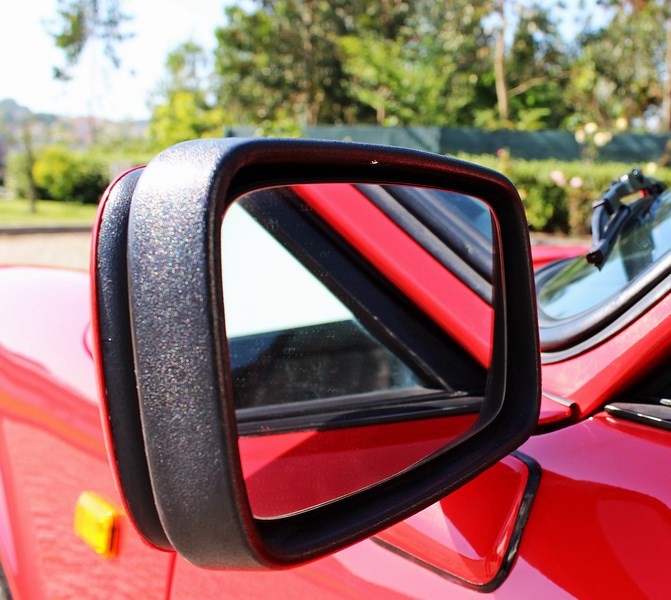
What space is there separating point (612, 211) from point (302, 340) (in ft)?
3.01

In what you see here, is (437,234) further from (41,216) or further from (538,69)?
(538,69)

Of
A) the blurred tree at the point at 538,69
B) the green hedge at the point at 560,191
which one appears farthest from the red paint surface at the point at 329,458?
the blurred tree at the point at 538,69

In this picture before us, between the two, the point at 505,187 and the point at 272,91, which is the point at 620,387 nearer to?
the point at 505,187

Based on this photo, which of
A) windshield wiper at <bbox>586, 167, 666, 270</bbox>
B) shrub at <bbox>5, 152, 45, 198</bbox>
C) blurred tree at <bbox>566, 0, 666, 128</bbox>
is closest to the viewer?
windshield wiper at <bbox>586, 167, 666, 270</bbox>

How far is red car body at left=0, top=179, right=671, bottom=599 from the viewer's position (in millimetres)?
871

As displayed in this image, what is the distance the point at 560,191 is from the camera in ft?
47.4

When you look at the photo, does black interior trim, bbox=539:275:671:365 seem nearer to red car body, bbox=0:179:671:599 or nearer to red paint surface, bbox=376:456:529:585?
red car body, bbox=0:179:671:599

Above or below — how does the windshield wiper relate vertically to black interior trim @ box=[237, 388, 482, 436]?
above

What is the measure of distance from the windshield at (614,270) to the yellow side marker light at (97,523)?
0.95 metres

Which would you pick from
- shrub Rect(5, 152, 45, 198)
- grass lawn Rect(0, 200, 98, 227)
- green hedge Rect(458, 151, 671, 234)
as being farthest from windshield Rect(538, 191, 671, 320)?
shrub Rect(5, 152, 45, 198)

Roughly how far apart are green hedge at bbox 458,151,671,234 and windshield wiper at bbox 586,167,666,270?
12400mm

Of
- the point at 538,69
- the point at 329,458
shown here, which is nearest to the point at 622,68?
the point at 538,69

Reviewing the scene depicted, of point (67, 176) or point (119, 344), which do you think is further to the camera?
point (67, 176)

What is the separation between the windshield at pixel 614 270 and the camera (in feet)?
4.28
